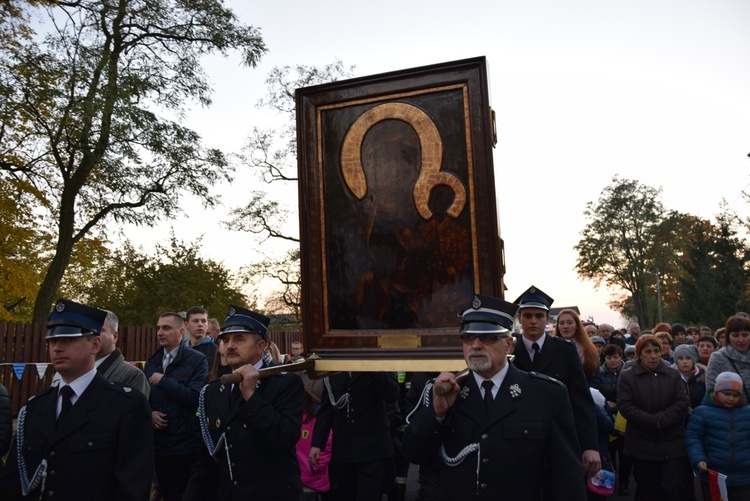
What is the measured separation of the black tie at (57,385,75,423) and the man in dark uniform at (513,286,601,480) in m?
3.05

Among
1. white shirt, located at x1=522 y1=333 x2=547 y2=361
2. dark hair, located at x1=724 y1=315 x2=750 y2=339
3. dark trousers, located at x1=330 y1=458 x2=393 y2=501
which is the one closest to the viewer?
white shirt, located at x1=522 y1=333 x2=547 y2=361

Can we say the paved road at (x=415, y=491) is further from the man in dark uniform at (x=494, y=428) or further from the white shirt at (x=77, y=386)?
the white shirt at (x=77, y=386)

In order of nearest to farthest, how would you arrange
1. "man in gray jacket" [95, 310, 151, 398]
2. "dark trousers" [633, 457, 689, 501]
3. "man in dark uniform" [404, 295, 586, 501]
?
"man in dark uniform" [404, 295, 586, 501]
"man in gray jacket" [95, 310, 151, 398]
"dark trousers" [633, 457, 689, 501]

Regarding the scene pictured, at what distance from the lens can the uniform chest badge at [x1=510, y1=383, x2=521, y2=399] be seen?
10.2ft

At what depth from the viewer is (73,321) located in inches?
137

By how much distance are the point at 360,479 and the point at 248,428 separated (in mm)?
1939

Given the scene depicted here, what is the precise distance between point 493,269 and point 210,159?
1692 centimetres

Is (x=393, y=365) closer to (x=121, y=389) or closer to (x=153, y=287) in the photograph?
(x=121, y=389)

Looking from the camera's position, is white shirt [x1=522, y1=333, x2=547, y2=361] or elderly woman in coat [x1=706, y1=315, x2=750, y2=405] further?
elderly woman in coat [x1=706, y1=315, x2=750, y2=405]

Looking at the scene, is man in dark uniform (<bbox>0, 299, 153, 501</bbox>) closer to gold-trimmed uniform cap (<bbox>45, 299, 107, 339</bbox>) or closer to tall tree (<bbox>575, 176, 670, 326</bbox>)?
gold-trimmed uniform cap (<bbox>45, 299, 107, 339</bbox>)

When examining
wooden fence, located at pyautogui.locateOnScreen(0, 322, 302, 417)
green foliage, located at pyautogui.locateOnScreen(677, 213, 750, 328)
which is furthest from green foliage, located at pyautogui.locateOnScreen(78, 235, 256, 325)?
green foliage, located at pyautogui.locateOnScreen(677, 213, 750, 328)

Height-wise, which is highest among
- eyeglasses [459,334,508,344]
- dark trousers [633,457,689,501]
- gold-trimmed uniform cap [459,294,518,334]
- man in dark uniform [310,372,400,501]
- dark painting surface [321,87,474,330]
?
dark painting surface [321,87,474,330]

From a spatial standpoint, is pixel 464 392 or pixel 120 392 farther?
pixel 120 392

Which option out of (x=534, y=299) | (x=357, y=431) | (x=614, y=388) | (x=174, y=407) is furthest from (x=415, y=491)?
(x=534, y=299)
